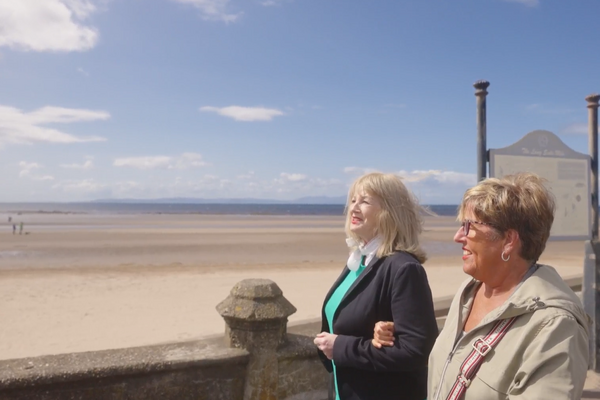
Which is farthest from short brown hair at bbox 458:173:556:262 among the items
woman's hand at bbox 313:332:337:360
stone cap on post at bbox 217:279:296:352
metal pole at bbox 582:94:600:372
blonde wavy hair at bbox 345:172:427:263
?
metal pole at bbox 582:94:600:372

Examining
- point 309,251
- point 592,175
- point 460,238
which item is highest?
point 592,175

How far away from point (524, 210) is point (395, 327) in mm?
665

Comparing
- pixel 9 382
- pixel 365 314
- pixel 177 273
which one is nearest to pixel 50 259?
pixel 177 273

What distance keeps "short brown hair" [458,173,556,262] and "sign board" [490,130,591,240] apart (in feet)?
9.47

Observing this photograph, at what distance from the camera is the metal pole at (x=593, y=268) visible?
4422 millimetres

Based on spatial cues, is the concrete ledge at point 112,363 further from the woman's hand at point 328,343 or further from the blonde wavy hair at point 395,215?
the blonde wavy hair at point 395,215

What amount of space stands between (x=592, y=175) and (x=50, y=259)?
18455mm

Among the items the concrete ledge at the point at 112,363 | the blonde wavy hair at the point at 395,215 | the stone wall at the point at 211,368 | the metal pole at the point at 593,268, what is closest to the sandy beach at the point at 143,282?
the stone wall at the point at 211,368

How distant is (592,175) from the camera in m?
4.57

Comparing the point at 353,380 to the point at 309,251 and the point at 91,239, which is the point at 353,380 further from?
the point at 91,239

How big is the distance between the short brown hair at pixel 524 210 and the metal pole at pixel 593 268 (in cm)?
341

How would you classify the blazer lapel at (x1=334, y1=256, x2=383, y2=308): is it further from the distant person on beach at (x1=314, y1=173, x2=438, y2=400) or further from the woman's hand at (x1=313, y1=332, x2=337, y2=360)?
the woman's hand at (x1=313, y1=332, x2=337, y2=360)

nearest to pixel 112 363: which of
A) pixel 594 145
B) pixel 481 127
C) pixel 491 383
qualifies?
pixel 491 383

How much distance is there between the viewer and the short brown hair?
1564 mm
